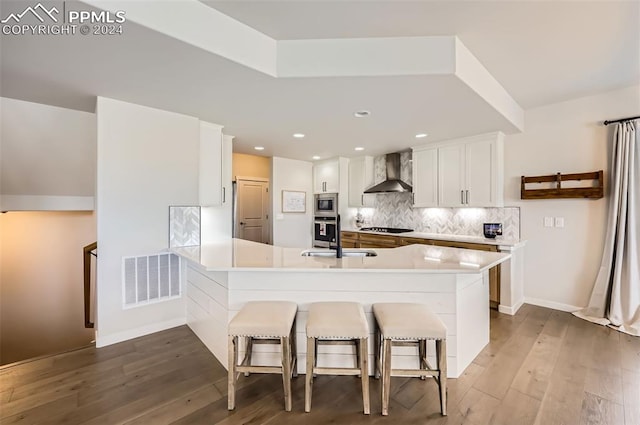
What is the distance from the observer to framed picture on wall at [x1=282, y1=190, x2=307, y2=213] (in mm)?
5453

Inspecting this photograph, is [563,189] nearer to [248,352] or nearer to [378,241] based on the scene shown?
[378,241]

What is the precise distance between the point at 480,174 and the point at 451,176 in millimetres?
389

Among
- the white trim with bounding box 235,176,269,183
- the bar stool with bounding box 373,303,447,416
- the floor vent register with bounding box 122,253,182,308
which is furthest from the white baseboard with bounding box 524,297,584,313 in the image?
the white trim with bounding box 235,176,269,183

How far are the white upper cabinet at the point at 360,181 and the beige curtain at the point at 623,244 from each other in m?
3.23

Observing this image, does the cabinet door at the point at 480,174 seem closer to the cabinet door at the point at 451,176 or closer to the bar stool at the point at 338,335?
the cabinet door at the point at 451,176

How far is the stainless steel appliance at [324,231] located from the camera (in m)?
5.42

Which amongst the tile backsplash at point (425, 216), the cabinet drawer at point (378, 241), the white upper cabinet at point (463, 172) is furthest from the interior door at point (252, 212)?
the white upper cabinet at point (463, 172)

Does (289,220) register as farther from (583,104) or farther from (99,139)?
(583,104)

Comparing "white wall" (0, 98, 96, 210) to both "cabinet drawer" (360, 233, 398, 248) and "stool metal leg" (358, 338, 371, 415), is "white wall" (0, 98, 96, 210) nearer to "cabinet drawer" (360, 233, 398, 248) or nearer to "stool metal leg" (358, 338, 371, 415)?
"stool metal leg" (358, 338, 371, 415)

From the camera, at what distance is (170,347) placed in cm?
256

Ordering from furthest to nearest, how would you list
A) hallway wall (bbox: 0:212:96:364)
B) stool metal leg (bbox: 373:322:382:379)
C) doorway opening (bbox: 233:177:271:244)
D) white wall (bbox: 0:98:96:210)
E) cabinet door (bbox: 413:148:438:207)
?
doorway opening (bbox: 233:177:271:244)
cabinet door (bbox: 413:148:438:207)
hallway wall (bbox: 0:212:96:364)
white wall (bbox: 0:98:96:210)
stool metal leg (bbox: 373:322:382:379)

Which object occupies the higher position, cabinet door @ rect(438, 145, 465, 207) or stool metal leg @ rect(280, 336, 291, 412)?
cabinet door @ rect(438, 145, 465, 207)

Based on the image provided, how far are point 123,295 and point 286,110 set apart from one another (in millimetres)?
2464

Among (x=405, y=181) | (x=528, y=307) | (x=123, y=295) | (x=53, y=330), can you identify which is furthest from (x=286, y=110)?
(x=53, y=330)
